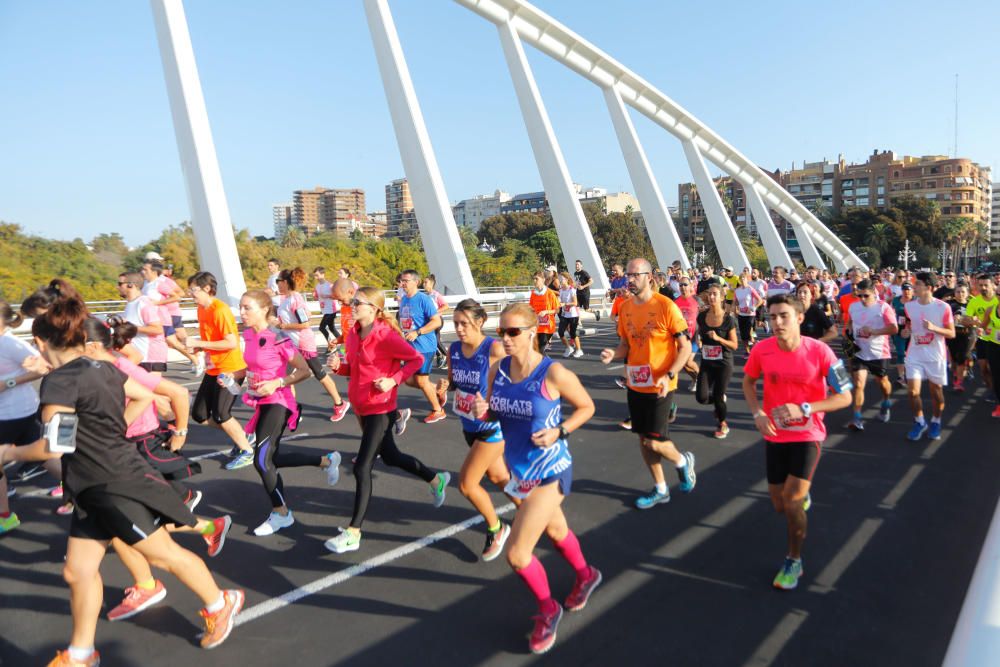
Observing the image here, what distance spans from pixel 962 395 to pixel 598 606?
8.65m

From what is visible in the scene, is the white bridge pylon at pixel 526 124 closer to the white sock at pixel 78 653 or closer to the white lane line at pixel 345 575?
the white lane line at pixel 345 575

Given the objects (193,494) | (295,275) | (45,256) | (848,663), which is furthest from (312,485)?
(45,256)

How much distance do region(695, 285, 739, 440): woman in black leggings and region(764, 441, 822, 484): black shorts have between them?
3359mm

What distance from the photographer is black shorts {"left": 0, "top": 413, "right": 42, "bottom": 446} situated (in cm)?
466

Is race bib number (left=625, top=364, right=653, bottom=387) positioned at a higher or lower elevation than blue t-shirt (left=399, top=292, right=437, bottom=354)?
lower

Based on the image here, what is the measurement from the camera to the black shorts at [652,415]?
5.19 meters

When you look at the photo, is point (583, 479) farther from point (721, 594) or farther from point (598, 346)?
point (598, 346)

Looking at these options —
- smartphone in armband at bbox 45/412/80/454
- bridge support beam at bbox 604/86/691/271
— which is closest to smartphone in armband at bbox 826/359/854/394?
smartphone in armband at bbox 45/412/80/454

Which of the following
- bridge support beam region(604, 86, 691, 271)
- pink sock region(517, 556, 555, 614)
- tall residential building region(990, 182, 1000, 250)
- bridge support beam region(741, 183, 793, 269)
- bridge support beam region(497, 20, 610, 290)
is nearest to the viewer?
pink sock region(517, 556, 555, 614)

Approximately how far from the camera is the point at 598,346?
15711 mm

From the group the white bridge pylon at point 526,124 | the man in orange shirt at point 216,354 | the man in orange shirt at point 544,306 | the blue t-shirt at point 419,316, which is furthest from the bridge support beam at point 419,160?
the man in orange shirt at point 216,354

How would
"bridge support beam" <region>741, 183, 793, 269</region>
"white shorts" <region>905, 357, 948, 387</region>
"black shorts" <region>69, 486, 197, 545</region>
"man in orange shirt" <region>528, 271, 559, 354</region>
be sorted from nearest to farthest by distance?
1. "black shorts" <region>69, 486, 197, 545</region>
2. "white shorts" <region>905, 357, 948, 387</region>
3. "man in orange shirt" <region>528, 271, 559, 354</region>
4. "bridge support beam" <region>741, 183, 793, 269</region>

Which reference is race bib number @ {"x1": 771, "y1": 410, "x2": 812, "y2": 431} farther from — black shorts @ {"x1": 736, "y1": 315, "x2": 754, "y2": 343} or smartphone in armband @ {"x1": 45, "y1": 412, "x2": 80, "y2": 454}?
black shorts @ {"x1": 736, "y1": 315, "x2": 754, "y2": 343}

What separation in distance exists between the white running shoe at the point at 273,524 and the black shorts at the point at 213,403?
1473mm
